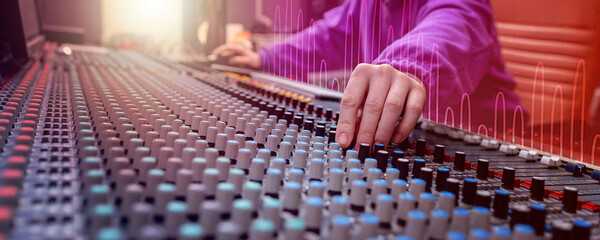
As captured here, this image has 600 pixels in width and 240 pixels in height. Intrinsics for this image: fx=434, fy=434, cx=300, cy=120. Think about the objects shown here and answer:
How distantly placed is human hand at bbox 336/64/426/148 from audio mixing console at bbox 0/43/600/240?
1.9 inches

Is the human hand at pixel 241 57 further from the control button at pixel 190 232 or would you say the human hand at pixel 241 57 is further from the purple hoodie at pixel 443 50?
the control button at pixel 190 232

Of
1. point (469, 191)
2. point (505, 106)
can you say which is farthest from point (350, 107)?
point (505, 106)

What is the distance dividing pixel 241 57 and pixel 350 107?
6.43 feet

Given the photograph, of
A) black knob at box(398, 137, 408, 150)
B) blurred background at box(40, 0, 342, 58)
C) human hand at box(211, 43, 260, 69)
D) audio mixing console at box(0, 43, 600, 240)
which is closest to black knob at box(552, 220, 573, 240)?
audio mixing console at box(0, 43, 600, 240)

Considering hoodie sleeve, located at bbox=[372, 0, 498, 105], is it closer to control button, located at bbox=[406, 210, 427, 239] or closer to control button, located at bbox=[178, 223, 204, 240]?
control button, located at bbox=[406, 210, 427, 239]

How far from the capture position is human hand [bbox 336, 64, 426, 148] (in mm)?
955

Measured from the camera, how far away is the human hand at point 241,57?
9.28 feet

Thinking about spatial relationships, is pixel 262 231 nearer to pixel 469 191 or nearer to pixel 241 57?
pixel 469 191

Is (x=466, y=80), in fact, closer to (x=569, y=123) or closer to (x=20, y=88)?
(x=569, y=123)

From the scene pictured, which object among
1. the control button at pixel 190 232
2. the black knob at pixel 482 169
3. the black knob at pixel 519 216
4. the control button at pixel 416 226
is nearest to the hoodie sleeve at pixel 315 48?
the black knob at pixel 482 169

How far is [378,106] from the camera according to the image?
1008 millimetres

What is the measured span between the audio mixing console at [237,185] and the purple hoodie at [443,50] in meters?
0.55

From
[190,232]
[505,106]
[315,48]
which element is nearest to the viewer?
[190,232]

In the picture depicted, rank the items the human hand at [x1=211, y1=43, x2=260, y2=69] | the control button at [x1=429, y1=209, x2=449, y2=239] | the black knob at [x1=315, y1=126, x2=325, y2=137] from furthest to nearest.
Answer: the human hand at [x1=211, y1=43, x2=260, y2=69] < the black knob at [x1=315, y1=126, x2=325, y2=137] < the control button at [x1=429, y1=209, x2=449, y2=239]
